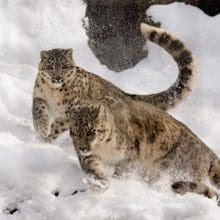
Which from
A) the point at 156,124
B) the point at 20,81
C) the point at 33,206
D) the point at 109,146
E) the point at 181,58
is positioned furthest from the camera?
the point at 20,81

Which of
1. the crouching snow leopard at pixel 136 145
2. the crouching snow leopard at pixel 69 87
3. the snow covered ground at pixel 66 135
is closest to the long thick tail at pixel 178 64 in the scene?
the crouching snow leopard at pixel 69 87

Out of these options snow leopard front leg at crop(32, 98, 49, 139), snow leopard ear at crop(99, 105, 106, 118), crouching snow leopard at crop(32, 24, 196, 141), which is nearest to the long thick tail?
crouching snow leopard at crop(32, 24, 196, 141)

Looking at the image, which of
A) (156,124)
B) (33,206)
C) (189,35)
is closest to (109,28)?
(189,35)

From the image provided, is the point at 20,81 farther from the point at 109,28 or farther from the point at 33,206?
the point at 33,206

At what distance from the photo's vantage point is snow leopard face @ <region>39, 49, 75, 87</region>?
8078 mm

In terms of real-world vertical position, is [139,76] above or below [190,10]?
below

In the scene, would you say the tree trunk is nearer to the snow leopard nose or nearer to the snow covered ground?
the snow covered ground

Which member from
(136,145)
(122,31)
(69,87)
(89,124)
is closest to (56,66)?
(69,87)

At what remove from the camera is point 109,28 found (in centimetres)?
1106

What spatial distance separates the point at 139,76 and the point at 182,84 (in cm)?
225

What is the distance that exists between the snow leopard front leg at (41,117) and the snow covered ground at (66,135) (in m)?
0.11

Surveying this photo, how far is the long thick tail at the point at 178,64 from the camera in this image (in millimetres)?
8258

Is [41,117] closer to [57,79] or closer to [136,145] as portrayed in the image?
[57,79]

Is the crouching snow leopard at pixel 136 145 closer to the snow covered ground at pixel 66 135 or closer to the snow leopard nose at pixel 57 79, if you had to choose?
the snow covered ground at pixel 66 135
